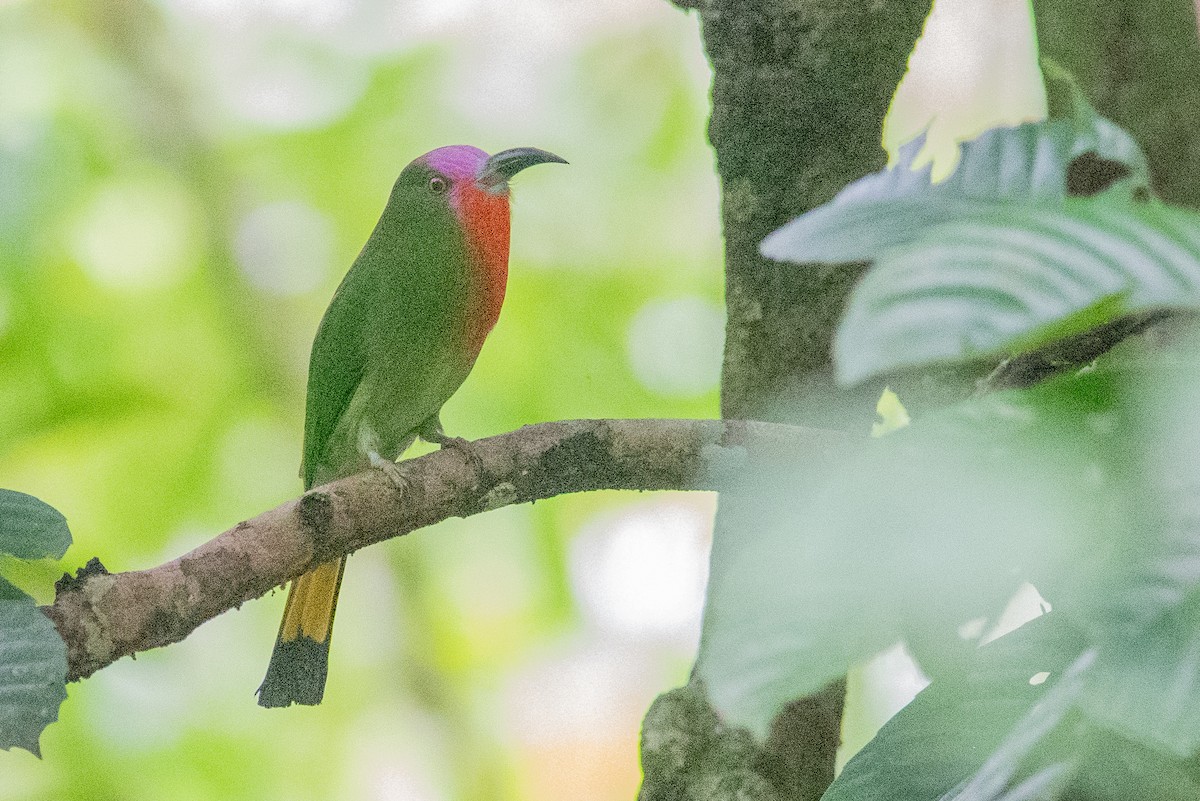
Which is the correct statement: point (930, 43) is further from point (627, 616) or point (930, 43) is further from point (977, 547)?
point (977, 547)

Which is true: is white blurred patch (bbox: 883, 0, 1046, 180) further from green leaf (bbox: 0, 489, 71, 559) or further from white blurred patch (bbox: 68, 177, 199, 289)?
green leaf (bbox: 0, 489, 71, 559)

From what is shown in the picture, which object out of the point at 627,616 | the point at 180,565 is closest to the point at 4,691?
the point at 180,565

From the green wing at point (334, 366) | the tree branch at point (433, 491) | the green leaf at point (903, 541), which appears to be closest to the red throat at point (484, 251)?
the green wing at point (334, 366)

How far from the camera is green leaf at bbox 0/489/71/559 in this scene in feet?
3.26

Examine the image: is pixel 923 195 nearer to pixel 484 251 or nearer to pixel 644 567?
pixel 484 251

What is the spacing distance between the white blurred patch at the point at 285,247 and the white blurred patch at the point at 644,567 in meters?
0.90

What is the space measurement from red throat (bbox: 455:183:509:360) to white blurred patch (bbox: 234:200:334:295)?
102cm

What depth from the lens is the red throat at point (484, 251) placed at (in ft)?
5.88

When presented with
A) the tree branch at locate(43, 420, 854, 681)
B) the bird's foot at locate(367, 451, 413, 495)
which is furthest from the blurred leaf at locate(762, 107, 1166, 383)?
the bird's foot at locate(367, 451, 413, 495)

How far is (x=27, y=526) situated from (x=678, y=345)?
5.87ft

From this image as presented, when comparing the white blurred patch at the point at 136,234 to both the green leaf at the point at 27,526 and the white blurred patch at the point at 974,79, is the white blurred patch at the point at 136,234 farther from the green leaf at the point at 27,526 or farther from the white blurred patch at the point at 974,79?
the green leaf at the point at 27,526

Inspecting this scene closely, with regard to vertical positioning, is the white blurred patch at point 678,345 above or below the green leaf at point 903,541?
above

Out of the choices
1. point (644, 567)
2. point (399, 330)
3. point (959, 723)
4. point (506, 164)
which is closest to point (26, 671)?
point (959, 723)

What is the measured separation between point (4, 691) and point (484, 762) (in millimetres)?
1859
